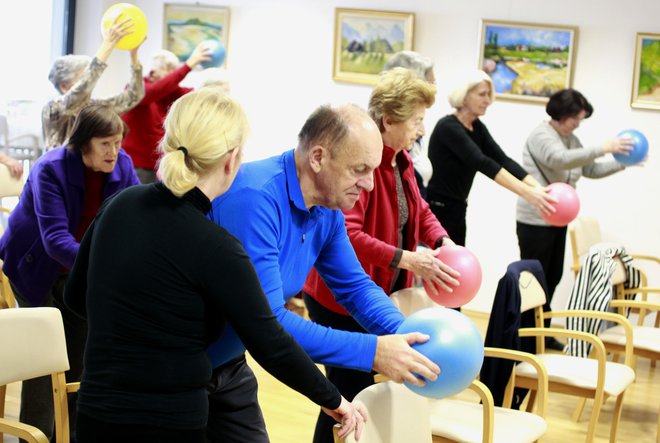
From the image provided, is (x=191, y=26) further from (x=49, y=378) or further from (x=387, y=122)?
(x=387, y=122)

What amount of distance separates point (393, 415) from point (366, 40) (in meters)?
4.55

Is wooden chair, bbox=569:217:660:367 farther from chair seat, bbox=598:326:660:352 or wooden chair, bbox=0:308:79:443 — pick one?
wooden chair, bbox=0:308:79:443

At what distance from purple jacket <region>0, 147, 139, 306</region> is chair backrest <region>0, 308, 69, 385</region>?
47 cm

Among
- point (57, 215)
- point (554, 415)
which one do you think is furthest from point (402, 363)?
point (554, 415)

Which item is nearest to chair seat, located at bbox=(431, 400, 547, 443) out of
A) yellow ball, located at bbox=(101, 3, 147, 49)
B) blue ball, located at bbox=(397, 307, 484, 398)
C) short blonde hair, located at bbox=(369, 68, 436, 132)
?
blue ball, located at bbox=(397, 307, 484, 398)

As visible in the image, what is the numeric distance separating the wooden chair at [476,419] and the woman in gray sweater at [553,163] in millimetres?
1942

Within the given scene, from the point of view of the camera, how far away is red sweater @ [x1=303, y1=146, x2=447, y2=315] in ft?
8.75

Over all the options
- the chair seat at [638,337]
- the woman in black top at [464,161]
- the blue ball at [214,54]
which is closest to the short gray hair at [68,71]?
the blue ball at [214,54]

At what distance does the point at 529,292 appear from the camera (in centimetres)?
370

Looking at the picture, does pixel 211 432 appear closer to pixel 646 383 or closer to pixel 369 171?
pixel 369 171

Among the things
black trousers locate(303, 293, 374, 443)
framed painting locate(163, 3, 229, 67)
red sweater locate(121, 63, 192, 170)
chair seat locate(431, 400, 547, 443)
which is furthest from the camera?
framed painting locate(163, 3, 229, 67)

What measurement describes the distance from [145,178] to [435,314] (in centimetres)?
379

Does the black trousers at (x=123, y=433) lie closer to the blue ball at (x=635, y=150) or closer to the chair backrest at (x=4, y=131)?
the blue ball at (x=635, y=150)

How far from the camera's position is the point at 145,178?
17.9ft
